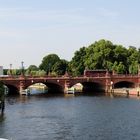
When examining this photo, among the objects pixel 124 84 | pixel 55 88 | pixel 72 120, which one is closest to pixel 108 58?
pixel 124 84

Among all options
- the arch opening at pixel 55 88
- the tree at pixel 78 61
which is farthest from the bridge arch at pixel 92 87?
the tree at pixel 78 61

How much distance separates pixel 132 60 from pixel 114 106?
281 ft

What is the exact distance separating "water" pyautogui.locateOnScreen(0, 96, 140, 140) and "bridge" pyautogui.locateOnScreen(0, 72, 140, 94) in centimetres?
2629

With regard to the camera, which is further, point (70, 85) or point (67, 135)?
point (70, 85)

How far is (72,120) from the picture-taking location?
273ft

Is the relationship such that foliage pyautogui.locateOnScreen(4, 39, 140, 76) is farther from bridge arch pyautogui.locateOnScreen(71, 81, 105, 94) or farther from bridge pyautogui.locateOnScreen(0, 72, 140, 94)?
bridge pyautogui.locateOnScreen(0, 72, 140, 94)

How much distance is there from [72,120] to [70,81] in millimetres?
65551

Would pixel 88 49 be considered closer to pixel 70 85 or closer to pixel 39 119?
pixel 70 85

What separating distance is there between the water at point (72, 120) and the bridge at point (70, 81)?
2629 centimetres

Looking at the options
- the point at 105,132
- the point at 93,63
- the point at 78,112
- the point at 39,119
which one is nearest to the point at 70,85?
the point at 93,63

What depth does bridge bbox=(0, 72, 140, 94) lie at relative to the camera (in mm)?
142125

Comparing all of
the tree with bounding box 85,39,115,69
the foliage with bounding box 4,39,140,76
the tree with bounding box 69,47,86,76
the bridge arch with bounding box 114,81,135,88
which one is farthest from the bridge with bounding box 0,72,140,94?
the tree with bounding box 69,47,86,76

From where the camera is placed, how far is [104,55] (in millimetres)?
185250

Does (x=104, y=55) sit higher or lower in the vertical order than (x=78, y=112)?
higher
